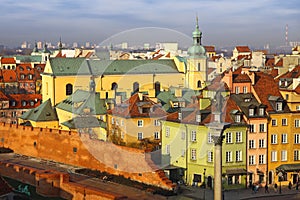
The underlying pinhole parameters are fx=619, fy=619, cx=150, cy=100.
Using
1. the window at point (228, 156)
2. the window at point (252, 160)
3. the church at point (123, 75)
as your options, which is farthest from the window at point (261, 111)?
the church at point (123, 75)

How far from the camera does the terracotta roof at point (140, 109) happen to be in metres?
41.8

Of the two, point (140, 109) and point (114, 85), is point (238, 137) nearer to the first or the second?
point (140, 109)

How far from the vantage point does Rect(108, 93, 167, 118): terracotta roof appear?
4178 centimetres

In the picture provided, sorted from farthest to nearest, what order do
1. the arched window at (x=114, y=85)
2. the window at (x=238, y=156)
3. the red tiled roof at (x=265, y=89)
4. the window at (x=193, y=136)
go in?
the arched window at (x=114, y=85) → the red tiled roof at (x=265, y=89) → the window at (x=193, y=136) → the window at (x=238, y=156)

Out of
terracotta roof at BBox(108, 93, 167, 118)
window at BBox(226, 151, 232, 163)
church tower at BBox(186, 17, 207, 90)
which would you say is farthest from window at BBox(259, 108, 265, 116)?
church tower at BBox(186, 17, 207, 90)

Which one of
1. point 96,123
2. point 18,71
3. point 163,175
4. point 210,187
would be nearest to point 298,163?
point 210,187

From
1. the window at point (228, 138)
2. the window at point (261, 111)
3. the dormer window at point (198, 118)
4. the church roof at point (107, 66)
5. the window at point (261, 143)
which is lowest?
the window at point (261, 143)

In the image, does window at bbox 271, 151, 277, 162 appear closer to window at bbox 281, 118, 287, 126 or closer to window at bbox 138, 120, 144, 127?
window at bbox 281, 118, 287, 126

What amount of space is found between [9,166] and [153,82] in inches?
1111

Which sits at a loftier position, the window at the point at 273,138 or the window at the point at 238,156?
the window at the point at 273,138

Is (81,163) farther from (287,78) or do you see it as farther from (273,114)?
(287,78)

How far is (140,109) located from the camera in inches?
1652

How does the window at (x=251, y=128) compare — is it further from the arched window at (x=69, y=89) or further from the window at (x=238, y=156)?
the arched window at (x=69, y=89)

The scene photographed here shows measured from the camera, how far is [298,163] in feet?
121
